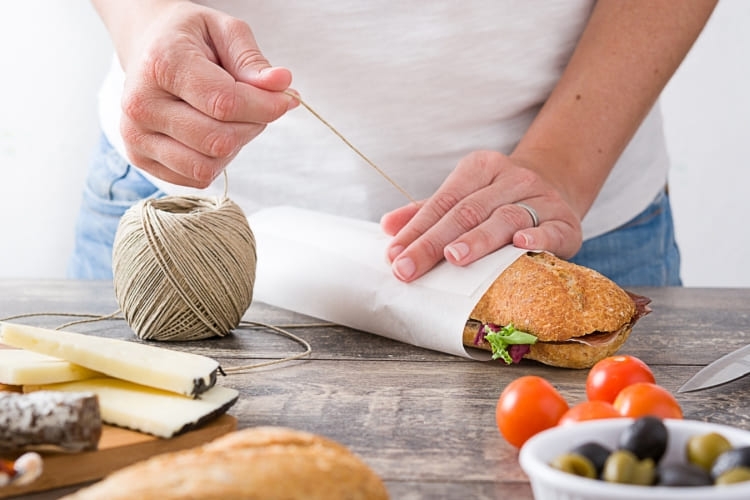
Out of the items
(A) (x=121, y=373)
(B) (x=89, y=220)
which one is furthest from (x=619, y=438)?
(B) (x=89, y=220)

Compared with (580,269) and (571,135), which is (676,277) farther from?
(580,269)

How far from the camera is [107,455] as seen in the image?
77cm

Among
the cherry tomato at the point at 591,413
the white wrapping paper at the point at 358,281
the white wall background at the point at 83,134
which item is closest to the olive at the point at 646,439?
the cherry tomato at the point at 591,413

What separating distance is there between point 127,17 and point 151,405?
0.67 meters

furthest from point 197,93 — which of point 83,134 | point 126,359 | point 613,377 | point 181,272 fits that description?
point 83,134

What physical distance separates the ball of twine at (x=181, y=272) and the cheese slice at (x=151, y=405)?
27 cm

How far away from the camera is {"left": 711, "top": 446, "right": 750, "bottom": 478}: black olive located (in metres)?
0.58

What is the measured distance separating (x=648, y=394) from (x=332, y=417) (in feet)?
1.01

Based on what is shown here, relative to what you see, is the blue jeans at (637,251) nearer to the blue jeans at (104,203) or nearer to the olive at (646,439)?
the blue jeans at (104,203)

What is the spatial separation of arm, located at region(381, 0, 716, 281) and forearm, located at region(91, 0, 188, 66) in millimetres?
434

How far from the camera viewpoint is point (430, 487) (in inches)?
28.9

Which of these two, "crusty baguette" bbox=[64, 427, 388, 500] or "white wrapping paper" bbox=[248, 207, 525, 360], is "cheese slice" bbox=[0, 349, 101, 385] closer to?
"crusty baguette" bbox=[64, 427, 388, 500]

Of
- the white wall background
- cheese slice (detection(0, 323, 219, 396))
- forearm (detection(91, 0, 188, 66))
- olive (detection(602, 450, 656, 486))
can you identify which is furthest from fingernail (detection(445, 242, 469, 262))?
the white wall background

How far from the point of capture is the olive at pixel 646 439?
2.01 ft
